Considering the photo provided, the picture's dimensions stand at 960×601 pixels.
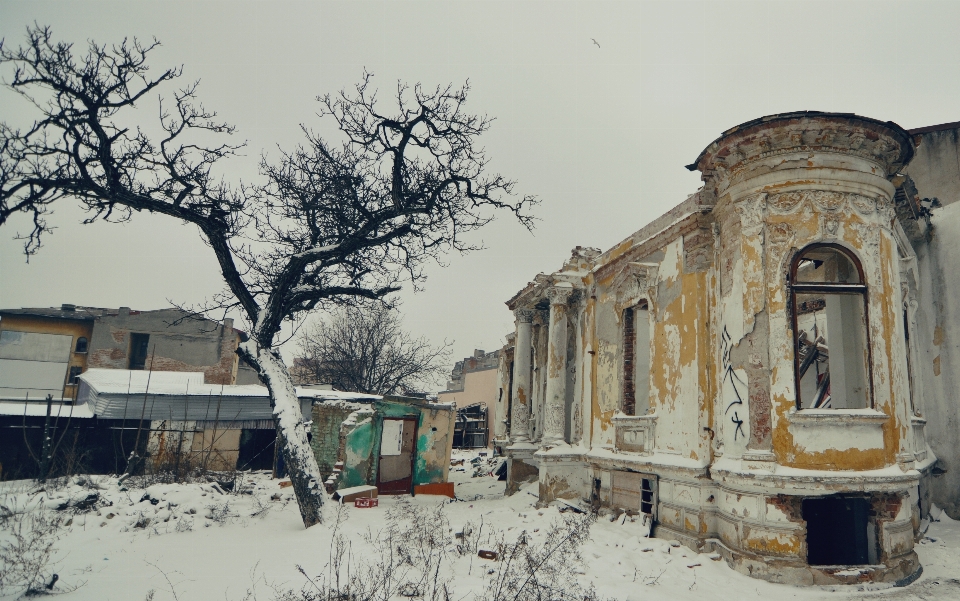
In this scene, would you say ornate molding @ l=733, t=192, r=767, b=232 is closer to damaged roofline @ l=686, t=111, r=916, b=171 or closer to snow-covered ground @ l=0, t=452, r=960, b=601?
damaged roofline @ l=686, t=111, r=916, b=171

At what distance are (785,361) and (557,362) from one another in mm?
6752

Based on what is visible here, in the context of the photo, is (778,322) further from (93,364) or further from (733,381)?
(93,364)

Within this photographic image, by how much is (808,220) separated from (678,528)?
16.4 feet

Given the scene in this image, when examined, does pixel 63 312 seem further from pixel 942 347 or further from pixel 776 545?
pixel 942 347

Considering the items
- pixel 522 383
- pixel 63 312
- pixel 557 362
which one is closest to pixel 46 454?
pixel 522 383

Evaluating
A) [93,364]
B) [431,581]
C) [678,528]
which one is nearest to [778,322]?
[678,528]

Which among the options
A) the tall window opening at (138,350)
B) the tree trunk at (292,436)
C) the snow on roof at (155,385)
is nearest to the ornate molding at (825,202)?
the tree trunk at (292,436)

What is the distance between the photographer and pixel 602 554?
8055mm

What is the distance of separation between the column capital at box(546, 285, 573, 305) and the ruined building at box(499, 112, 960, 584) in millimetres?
1284

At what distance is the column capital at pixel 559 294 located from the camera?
13703 mm

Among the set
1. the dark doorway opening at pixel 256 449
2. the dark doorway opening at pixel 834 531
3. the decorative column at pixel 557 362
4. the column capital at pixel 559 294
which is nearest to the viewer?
the dark doorway opening at pixel 834 531

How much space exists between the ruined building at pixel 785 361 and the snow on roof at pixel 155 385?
13.4 metres

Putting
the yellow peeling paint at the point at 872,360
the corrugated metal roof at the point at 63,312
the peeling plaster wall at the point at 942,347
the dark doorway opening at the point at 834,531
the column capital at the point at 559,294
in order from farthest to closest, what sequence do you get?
1. the corrugated metal roof at the point at 63,312
2. the column capital at the point at 559,294
3. the peeling plaster wall at the point at 942,347
4. the dark doorway opening at the point at 834,531
5. the yellow peeling paint at the point at 872,360

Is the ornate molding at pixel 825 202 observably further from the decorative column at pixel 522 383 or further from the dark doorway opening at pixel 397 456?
the dark doorway opening at pixel 397 456
